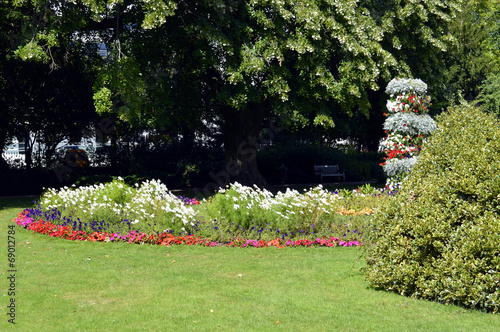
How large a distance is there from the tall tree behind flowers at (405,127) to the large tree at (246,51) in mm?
2614

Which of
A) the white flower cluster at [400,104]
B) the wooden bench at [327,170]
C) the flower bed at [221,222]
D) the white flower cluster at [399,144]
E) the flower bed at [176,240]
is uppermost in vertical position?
the white flower cluster at [400,104]

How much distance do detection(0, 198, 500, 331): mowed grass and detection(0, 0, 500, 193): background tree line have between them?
6.34 metres

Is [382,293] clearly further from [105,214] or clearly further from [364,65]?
[364,65]

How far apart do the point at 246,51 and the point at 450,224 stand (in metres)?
9.63

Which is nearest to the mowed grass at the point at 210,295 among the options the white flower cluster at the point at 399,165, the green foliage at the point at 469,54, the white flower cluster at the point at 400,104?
the white flower cluster at the point at 399,165

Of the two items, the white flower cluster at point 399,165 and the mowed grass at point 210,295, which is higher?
the white flower cluster at point 399,165

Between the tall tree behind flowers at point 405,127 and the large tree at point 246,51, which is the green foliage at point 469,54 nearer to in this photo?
the large tree at point 246,51

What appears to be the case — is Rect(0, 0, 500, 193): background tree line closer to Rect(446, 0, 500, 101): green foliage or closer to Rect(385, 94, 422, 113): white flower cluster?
Rect(385, 94, 422, 113): white flower cluster

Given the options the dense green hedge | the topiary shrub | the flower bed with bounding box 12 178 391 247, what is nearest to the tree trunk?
the dense green hedge

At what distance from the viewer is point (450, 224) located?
542 centimetres

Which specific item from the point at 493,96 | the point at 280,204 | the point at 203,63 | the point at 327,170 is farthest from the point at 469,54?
the point at 280,204

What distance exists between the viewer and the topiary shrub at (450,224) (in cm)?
507

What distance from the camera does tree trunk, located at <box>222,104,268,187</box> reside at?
56.7 feet

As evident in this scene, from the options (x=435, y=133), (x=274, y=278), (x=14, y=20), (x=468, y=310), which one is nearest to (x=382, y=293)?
(x=468, y=310)
